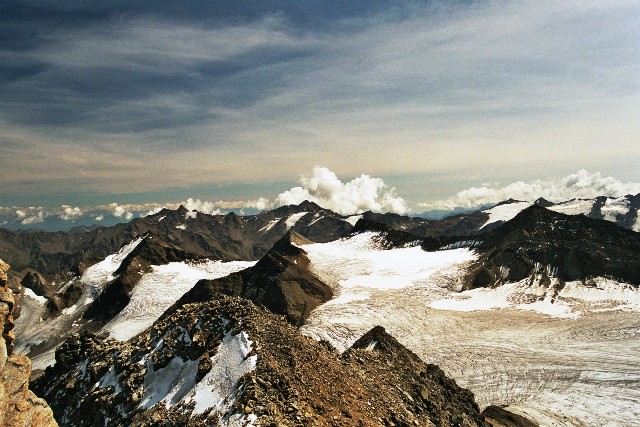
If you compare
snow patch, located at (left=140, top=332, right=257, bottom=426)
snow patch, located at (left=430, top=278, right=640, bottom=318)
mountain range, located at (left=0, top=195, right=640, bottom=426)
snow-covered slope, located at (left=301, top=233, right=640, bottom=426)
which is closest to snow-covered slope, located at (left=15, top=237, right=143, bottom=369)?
mountain range, located at (left=0, top=195, right=640, bottom=426)

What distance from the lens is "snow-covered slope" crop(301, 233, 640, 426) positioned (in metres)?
45.0

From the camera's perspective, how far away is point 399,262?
106562mm

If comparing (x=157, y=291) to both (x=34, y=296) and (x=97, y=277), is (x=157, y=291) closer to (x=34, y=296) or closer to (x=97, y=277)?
(x=97, y=277)

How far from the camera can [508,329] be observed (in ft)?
220

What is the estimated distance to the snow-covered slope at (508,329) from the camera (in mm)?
44969

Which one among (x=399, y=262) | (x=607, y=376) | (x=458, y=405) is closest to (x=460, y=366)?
(x=607, y=376)

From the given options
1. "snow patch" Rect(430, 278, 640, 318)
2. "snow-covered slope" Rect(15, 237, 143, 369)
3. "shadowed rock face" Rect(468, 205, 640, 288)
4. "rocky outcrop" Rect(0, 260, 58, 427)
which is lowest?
"snow-covered slope" Rect(15, 237, 143, 369)

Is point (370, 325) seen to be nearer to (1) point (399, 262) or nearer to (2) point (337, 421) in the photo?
(1) point (399, 262)

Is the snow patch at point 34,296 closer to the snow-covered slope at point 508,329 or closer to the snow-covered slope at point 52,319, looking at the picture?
the snow-covered slope at point 52,319

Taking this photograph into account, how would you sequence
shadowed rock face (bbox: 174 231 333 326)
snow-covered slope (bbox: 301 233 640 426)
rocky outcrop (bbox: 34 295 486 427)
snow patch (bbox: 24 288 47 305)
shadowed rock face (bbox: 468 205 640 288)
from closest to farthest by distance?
rocky outcrop (bbox: 34 295 486 427), snow-covered slope (bbox: 301 233 640 426), shadowed rock face (bbox: 174 231 333 326), shadowed rock face (bbox: 468 205 640 288), snow patch (bbox: 24 288 47 305)

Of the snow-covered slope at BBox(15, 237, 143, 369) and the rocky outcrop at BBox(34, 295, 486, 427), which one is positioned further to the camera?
the snow-covered slope at BBox(15, 237, 143, 369)

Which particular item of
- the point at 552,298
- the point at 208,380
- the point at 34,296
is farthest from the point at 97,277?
the point at 208,380

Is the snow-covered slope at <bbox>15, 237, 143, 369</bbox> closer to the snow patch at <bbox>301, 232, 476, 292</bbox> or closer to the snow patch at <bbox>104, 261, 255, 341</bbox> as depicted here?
the snow patch at <bbox>104, 261, 255, 341</bbox>

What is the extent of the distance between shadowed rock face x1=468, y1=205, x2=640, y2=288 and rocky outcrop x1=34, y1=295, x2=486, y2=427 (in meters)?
65.0
